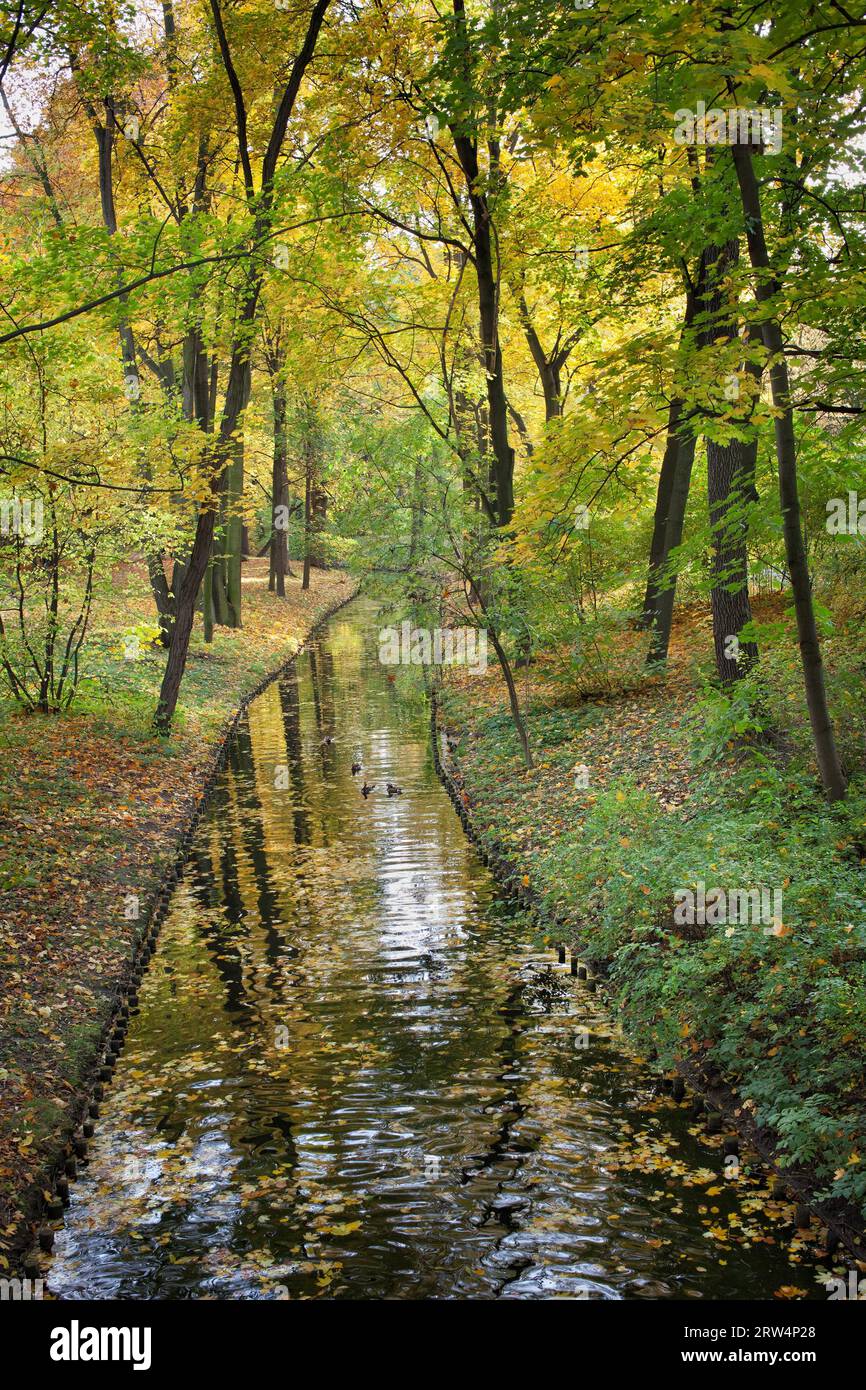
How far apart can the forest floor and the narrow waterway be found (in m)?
0.40

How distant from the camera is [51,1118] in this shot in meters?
6.43

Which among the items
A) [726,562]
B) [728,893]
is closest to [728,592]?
[726,562]

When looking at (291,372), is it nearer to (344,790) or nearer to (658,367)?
(344,790)

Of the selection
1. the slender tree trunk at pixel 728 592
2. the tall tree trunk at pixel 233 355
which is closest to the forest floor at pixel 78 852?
the tall tree trunk at pixel 233 355

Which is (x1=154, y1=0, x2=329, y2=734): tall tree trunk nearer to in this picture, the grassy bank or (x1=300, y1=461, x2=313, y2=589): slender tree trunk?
the grassy bank

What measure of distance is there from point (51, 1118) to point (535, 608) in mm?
10493

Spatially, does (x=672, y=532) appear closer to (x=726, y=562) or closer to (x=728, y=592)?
(x=726, y=562)

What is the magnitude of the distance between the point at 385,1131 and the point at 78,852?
5890 mm

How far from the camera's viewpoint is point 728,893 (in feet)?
24.7

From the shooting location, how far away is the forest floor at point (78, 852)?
22.1ft

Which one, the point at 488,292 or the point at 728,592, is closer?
the point at 728,592

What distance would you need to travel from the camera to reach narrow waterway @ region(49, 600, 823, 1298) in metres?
5.13

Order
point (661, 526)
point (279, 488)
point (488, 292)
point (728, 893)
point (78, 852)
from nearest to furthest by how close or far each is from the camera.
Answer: point (728, 893), point (78, 852), point (488, 292), point (661, 526), point (279, 488)
